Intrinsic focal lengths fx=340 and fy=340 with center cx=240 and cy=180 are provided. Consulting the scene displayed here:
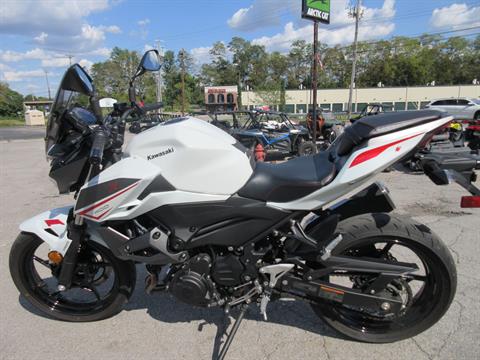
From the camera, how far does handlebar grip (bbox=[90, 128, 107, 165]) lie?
1.81 metres

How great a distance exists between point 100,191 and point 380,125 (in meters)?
1.68

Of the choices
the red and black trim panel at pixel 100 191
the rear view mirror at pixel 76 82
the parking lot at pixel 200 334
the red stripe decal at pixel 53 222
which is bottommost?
the parking lot at pixel 200 334

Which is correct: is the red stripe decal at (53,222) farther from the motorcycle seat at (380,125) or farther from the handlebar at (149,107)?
the motorcycle seat at (380,125)

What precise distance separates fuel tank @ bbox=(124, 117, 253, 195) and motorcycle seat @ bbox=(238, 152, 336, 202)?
0.07 metres

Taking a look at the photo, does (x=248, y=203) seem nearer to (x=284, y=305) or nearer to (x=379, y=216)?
(x=379, y=216)

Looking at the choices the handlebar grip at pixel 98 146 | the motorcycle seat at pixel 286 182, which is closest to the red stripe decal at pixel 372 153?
the motorcycle seat at pixel 286 182

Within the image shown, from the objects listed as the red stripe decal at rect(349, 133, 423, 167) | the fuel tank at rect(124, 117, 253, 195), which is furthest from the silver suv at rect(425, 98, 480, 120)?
the fuel tank at rect(124, 117, 253, 195)

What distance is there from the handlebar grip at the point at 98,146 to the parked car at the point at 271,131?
8.51 m

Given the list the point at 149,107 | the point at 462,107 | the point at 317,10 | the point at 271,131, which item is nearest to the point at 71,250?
the point at 149,107

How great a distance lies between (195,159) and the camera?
1.98 metres

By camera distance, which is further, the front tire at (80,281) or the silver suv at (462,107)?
the silver suv at (462,107)

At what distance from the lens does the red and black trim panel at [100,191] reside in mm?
2002

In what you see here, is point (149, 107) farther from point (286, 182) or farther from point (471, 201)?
point (471, 201)

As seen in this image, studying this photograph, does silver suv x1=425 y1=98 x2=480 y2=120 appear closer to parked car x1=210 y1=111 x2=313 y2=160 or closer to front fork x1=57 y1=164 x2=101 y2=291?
parked car x1=210 y1=111 x2=313 y2=160
